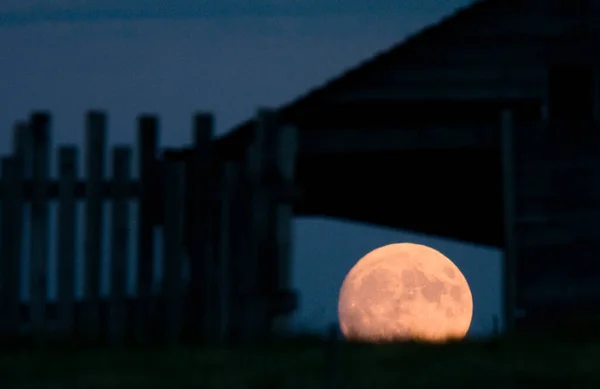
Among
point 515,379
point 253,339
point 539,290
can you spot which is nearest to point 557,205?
point 539,290

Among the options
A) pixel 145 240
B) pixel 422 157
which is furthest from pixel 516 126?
pixel 145 240

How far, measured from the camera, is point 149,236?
10.1 meters

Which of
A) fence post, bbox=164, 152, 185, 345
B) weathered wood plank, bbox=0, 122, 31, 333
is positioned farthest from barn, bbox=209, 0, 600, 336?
weathered wood plank, bbox=0, 122, 31, 333

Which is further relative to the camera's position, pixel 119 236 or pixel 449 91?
pixel 449 91

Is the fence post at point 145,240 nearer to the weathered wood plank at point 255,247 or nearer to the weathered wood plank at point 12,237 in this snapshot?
the weathered wood plank at point 255,247

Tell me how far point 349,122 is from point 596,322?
13.7 ft

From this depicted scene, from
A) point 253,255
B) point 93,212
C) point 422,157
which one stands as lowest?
point 253,255

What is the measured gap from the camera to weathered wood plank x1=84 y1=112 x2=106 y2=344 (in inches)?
389

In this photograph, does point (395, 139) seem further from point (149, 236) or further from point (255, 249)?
point (149, 236)

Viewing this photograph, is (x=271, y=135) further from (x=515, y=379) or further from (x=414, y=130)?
(x=515, y=379)

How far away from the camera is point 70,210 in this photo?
986 centimetres

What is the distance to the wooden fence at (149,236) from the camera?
9898 mm

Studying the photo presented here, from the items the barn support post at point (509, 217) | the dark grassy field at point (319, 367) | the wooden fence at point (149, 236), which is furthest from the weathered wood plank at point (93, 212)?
the barn support post at point (509, 217)

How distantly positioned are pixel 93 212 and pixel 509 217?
4.33m
